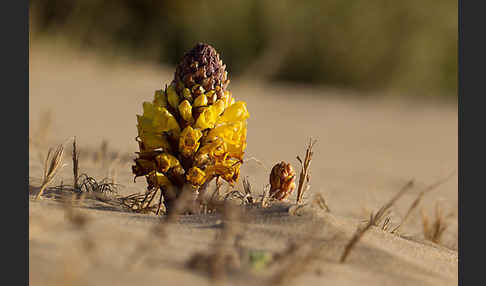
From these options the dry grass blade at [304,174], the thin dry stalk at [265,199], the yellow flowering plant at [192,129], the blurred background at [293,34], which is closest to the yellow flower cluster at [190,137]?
the yellow flowering plant at [192,129]

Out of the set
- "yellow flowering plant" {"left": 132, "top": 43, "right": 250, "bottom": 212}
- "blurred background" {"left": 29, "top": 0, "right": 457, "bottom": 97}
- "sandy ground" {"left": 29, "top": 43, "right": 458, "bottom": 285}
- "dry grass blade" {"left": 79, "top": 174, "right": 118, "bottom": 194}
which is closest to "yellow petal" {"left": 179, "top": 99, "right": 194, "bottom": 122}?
"yellow flowering plant" {"left": 132, "top": 43, "right": 250, "bottom": 212}

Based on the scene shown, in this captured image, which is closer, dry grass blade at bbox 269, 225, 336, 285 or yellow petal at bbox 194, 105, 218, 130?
dry grass blade at bbox 269, 225, 336, 285

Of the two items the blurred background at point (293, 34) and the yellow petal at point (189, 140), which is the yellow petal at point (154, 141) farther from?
the blurred background at point (293, 34)

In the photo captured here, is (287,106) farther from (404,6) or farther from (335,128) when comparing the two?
(404,6)

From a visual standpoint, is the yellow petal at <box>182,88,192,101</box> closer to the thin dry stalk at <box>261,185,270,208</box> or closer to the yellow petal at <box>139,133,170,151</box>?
the yellow petal at <box>139,133,170,151</box>

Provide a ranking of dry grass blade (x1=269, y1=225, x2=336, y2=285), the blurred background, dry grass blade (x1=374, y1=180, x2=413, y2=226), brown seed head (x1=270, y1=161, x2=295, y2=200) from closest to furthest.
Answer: dry grass blade (x1=269, y1=225, x2=336, y2=285)
dry grass blade (x1=374, y1=180, x2=413, y2=226)
brown seed head (x1=270, y1=161, x2=295, y2=200)
the blurred background

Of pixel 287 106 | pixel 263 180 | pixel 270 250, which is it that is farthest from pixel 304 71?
pixel 270 250

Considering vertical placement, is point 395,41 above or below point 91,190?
above

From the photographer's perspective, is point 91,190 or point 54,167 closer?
point 54,167
